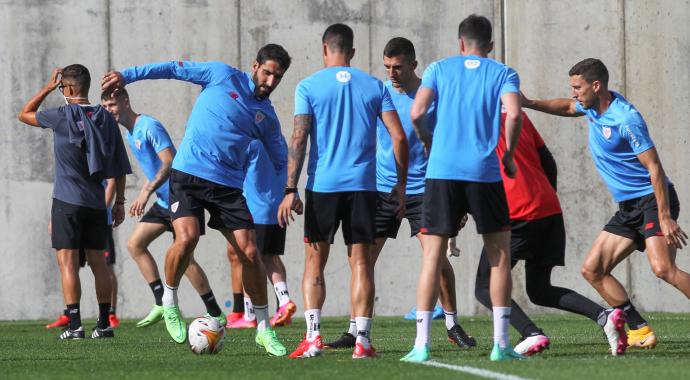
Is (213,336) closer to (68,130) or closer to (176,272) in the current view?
(176,272)

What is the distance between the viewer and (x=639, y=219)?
884cm

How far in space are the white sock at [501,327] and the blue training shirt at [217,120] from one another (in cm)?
221

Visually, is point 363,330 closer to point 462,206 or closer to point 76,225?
point 462,206

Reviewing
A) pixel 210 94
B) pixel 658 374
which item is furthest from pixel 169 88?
pixel 658 374

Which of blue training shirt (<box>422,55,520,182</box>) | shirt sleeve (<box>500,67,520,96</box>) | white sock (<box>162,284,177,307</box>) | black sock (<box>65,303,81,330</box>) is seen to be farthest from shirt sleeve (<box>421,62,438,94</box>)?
black sock (<box>65,303,81,330</box>)

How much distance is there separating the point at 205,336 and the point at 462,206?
2041 mm

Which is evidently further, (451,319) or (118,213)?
(118,213)

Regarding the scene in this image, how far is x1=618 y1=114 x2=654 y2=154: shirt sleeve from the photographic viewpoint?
8180 mm

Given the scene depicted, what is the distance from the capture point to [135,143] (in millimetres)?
11078

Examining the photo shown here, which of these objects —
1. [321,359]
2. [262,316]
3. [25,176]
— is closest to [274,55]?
[262,316]

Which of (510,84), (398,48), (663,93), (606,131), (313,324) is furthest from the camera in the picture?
(663,93)

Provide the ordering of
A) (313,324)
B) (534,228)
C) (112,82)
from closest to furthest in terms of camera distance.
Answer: (313,324), (112,82), (534,228)

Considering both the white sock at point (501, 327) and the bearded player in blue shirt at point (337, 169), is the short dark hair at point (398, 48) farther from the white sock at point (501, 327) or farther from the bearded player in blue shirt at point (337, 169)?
the white sock at point (501, 327)

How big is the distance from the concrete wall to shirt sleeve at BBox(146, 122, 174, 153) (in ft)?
12.6
